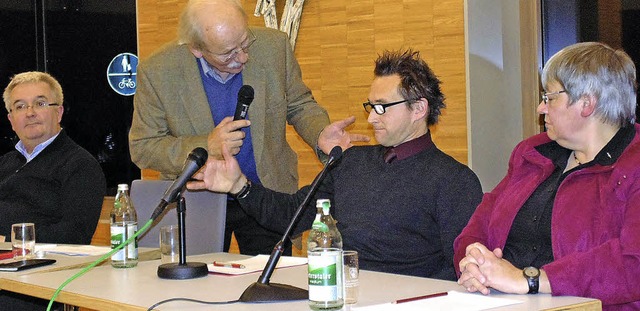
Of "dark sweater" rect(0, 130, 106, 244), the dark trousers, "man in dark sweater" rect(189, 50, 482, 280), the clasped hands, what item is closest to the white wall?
the dark trousers

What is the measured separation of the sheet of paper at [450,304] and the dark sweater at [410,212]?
765 mm

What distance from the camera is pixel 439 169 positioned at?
295 cm

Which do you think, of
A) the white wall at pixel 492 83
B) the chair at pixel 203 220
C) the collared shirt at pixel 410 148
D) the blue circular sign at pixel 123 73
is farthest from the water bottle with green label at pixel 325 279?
the blue circular sign at pixel 123 73

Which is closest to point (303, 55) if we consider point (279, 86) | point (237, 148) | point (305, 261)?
point (279, 86)

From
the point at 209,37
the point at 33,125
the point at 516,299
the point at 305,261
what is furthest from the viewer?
the point at 33,125

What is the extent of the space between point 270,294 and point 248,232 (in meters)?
1.48

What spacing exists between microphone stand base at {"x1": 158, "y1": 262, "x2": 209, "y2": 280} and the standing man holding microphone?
92 centimetres

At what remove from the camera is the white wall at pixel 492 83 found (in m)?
5.11

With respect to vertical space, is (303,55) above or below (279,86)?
above

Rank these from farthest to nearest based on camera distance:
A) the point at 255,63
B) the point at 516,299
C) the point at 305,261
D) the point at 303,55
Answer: the point at 303,55 → the point at 255,63 → the point at 305,261 → the point at 516,299

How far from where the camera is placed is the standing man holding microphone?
3516mm

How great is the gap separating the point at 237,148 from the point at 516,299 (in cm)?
137

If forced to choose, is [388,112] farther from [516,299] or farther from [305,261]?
[516,299]

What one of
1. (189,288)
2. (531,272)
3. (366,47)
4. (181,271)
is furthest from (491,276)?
(366,47)
